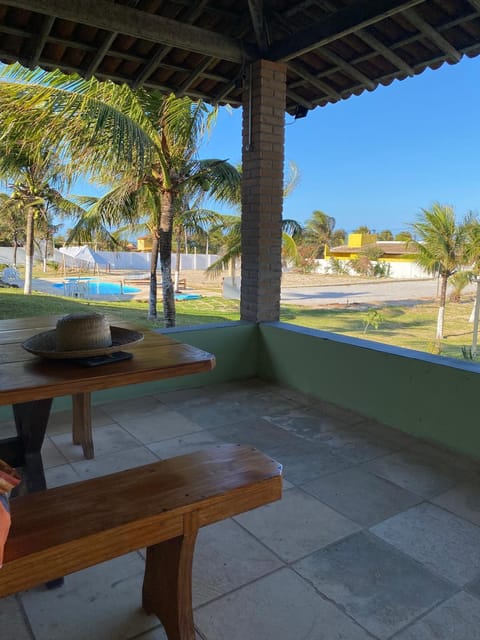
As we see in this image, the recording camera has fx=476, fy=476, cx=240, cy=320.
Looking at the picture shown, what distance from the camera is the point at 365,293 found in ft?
71.5

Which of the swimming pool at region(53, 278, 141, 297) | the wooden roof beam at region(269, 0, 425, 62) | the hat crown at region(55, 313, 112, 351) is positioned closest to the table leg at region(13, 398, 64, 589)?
the hat crown at region(55, 313, 112, 351)

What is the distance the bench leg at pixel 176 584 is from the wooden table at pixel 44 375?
1.80 ft

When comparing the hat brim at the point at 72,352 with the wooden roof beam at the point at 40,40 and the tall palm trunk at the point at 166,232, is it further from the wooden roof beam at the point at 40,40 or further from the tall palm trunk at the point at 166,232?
the tall palm trunk at the point at 166,232

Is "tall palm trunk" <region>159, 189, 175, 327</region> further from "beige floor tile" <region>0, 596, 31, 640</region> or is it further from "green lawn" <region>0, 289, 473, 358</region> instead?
"beige floor tile" <region>0, 596, 31, 640</region>

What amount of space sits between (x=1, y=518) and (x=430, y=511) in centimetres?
191

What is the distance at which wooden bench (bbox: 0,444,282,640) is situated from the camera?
1.18 m

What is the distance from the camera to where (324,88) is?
13.6 feet

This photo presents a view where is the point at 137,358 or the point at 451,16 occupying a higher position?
the point at 451,16

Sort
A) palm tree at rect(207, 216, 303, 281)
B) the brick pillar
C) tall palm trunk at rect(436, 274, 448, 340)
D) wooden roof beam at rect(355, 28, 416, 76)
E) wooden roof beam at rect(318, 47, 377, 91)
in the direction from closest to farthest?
wooden roof beam at rect(355, 28, 416, 76) < wooden roof beam at rect(318, 47, 377, 91) < the brick pillar < palm tree at rect(207, 216, 303, 281) < tall palm trunk at rect(436, 274, 448, 340)

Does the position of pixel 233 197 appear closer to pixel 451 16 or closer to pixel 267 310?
pixel 267 310

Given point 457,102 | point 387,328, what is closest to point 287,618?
point 387,328

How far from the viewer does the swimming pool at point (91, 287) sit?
17.8m

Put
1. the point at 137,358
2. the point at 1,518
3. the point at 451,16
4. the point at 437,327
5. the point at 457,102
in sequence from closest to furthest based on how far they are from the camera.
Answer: the point at 1,518
the point at 137,358
the point at 451,16
the point at 437,327
the point at 457,102

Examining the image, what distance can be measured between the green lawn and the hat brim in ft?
29.2
